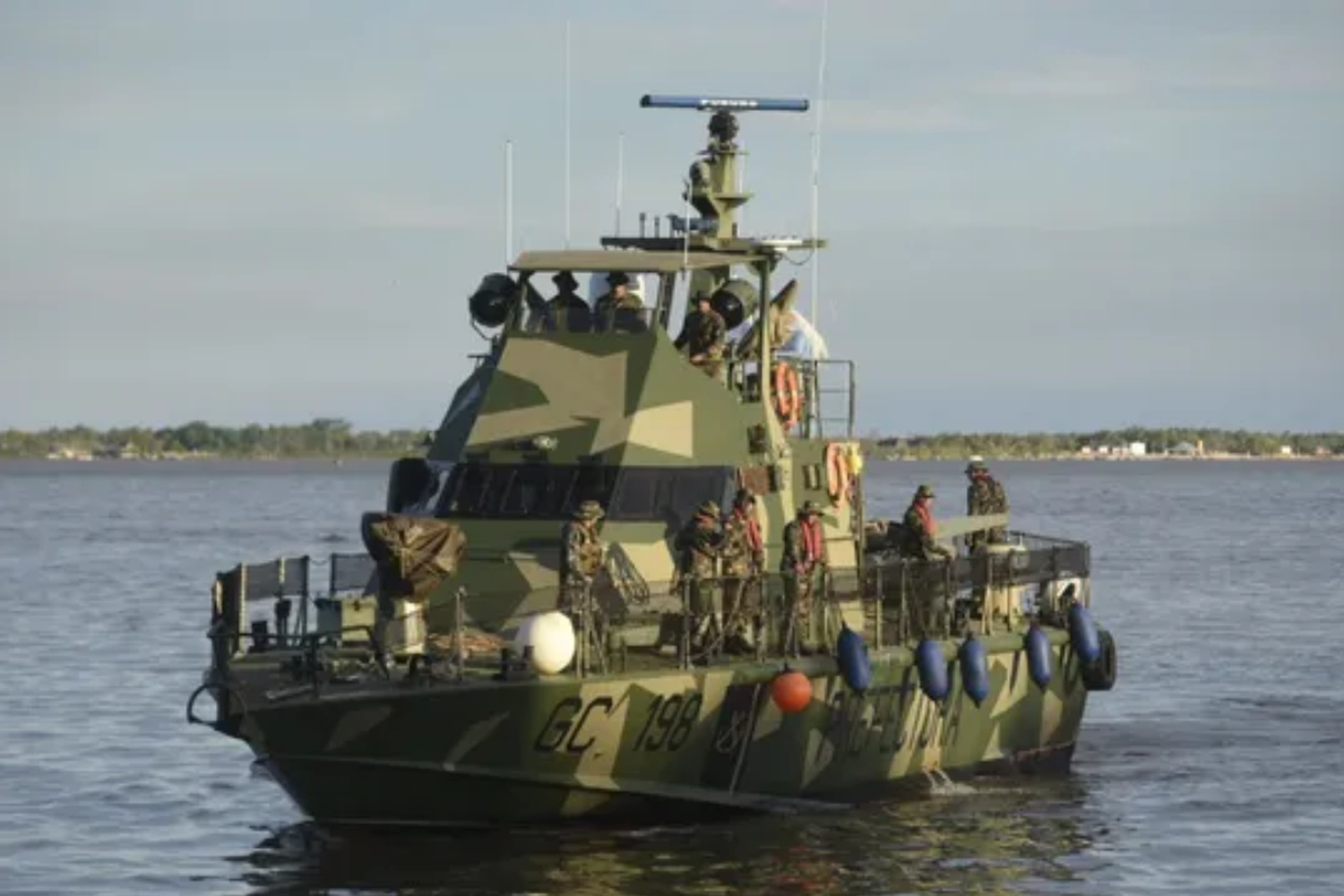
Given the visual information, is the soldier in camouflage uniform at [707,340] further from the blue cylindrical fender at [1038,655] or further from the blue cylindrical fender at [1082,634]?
the blue cylindrical fender at [1082,634]

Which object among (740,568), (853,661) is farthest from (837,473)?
(853,661)

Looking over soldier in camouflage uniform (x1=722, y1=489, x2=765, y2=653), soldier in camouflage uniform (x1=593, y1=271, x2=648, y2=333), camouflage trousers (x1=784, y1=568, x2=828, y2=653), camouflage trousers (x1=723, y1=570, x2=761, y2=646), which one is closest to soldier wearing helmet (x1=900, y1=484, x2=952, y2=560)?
soldier in camouflage uniform (x1=722, y1=489, x2=765, y2=653)

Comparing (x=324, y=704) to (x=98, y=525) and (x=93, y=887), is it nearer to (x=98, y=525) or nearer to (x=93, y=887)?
(x=93, y=887)

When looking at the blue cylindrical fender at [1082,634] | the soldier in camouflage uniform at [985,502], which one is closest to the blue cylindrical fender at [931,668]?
the blue cylindrical fender at [1082,634]

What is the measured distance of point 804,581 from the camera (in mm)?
25391

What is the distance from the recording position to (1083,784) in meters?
29.9

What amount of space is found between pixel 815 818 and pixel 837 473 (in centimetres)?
406

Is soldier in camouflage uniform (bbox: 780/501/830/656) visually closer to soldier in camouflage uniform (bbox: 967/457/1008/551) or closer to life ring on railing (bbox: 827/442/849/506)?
life ring on railing (bbox: 827/442/849/506)

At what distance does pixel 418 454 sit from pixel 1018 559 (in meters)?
5.72

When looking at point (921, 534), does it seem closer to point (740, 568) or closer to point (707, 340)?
point (707, 340)

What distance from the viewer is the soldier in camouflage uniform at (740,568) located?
24.8 m

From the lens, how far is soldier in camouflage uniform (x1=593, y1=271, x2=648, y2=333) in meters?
27.7

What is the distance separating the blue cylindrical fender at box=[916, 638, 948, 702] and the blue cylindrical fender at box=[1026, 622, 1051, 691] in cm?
244

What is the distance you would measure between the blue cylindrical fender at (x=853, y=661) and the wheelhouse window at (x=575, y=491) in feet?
7.30
